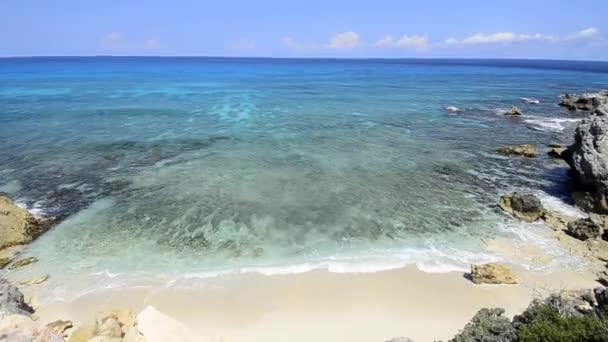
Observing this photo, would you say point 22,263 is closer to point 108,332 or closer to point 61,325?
point 61,325

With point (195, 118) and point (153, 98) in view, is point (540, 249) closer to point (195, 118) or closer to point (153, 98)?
point (195, 118)

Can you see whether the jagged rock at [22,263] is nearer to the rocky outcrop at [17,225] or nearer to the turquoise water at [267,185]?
the turquoise water at [267,185]

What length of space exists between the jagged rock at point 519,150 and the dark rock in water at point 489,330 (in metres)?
22.4

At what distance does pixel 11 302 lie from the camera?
467 inches

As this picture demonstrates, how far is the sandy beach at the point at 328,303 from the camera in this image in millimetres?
12203

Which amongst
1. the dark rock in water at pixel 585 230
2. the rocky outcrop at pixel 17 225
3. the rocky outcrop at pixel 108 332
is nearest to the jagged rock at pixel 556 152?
the dark rock in water at pixel 585 230

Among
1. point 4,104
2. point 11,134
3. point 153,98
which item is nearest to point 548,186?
point 11,134

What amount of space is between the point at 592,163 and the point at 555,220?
432 centimetres

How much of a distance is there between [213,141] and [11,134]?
20.1 m

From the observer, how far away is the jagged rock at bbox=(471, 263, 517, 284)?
14203 millimetres

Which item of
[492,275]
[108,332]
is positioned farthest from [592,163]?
[108,332]

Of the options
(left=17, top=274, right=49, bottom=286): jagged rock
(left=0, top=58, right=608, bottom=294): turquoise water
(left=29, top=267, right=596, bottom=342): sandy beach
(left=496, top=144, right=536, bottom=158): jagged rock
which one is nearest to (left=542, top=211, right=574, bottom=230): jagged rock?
(left=0, top=58, right=608, bottom=294): turquoise water

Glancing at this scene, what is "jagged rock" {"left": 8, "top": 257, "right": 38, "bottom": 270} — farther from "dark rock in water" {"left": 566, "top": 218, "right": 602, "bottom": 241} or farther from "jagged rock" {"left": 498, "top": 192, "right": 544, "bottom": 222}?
"dark rock in water" {"left": 566, "top": 218, "right": 602, "bottom": 241}

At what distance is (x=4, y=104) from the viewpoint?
53844 mm
